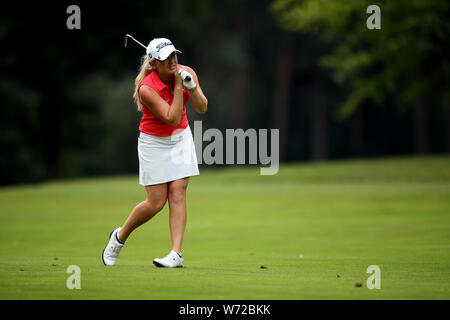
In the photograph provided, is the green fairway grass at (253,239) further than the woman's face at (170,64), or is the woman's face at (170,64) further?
the woman's face at (170,64)

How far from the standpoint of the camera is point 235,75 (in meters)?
60.7

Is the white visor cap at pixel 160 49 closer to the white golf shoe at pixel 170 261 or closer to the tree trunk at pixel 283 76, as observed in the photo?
the white golf shoe at pixel 170 261

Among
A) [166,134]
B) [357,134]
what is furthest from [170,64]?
[357,134]

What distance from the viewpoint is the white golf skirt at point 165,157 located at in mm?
7668

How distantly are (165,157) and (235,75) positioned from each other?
53.4 m

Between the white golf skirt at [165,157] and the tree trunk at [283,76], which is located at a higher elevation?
the tree trunk at [283,76]

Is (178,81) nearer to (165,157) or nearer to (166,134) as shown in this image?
(166,134)

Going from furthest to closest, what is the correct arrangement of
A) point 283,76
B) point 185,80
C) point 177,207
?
point 283,76 → point 177,207 → point 185,80

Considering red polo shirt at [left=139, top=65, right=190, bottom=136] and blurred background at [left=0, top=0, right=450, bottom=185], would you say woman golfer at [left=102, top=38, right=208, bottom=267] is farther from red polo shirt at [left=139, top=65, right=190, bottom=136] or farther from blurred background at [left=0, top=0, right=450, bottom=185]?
blurred background at [left=0, top=0, right=450, bottom=185]

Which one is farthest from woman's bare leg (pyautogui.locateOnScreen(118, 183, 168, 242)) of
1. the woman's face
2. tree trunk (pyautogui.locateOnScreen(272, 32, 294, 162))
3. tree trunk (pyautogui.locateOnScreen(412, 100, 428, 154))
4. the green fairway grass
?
tree trunk (pyautogui.locateOnScreen(272, 32, 294, 162))

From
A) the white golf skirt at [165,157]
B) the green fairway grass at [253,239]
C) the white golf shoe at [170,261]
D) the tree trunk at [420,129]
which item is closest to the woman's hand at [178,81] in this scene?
the white golf skirt at [165,157]

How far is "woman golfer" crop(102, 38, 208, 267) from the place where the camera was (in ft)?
24.3

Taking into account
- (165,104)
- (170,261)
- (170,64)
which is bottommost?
(170,261)
